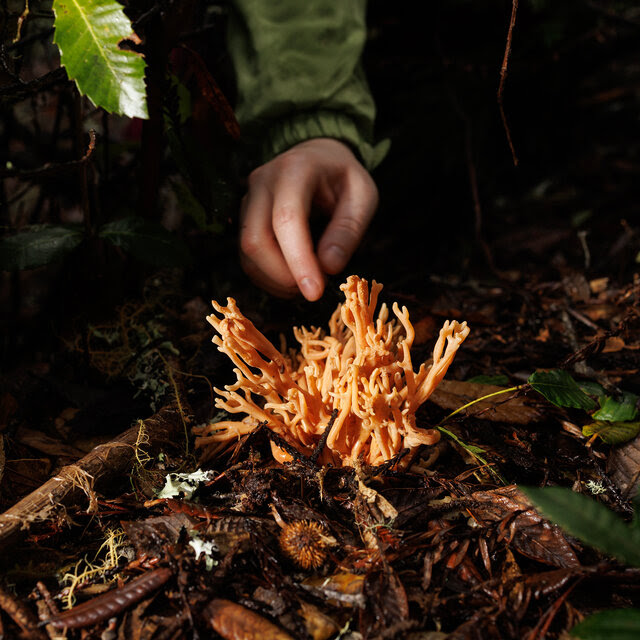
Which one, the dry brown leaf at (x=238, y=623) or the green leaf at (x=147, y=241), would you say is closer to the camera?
the dry brown leaf at (x=238, y=623)

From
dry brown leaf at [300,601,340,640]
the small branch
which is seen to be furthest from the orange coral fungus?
the small branch

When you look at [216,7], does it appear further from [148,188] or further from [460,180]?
[460,180]

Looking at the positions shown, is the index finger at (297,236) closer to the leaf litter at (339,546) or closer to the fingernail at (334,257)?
the fingernail at (334,257)

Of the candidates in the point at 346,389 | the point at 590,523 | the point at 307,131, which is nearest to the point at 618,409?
the point at 590,523

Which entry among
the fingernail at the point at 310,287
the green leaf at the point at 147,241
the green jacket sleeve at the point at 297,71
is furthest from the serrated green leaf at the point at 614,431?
the green jacket sleeve at the point at 297,71

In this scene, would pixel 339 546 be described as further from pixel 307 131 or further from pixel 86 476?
pixel 307 131

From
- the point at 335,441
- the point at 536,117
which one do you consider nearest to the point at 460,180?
the point at 536,117

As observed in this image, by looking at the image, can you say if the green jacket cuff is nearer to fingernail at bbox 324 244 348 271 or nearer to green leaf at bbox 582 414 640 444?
fingernail at bbox 324 244 348 271
